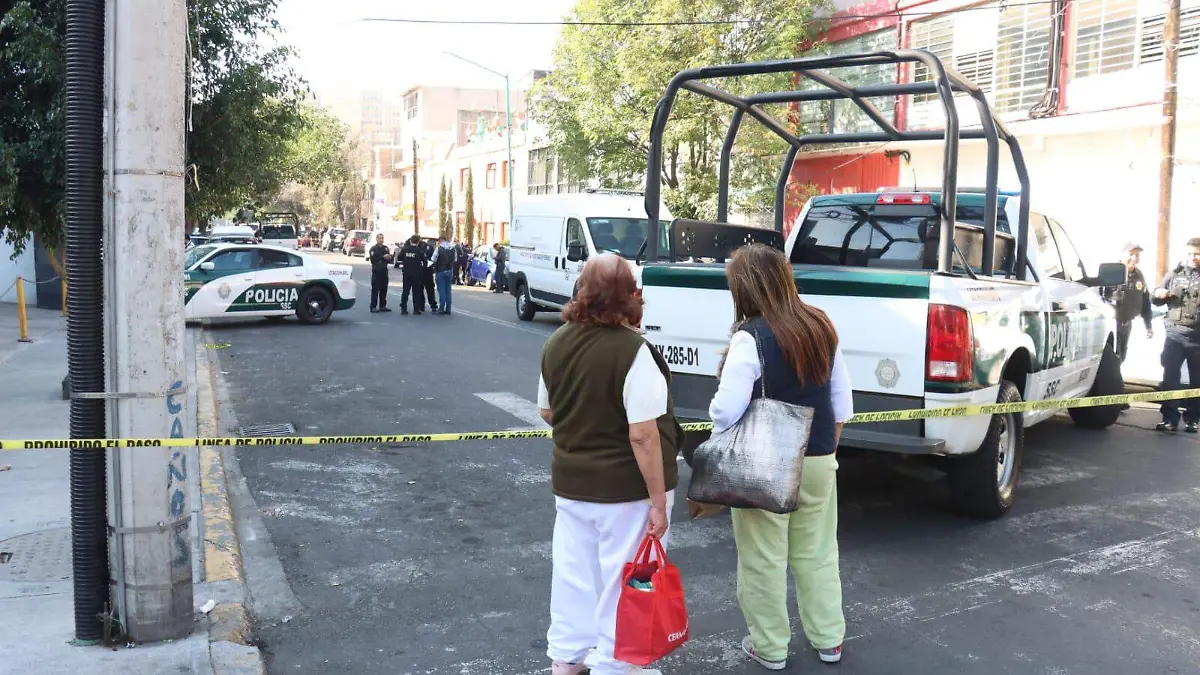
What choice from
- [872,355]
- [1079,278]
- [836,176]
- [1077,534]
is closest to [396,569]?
[872,355]

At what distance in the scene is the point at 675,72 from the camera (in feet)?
78.3

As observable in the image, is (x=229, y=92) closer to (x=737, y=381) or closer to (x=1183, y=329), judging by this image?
(x=737, y=381)

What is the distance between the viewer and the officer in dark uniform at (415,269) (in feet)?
67.2

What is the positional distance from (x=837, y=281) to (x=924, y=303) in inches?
18.8

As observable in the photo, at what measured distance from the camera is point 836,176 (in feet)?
84.4

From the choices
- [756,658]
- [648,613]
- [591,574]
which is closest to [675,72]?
[756,658]

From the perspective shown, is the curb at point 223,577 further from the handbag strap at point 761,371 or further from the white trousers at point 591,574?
the handbag strap at point 761,371

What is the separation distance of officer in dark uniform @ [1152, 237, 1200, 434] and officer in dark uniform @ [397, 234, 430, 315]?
14083 millimetres

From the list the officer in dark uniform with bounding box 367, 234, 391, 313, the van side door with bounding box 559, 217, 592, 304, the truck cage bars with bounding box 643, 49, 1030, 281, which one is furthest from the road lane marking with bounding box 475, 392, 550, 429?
the officer in dark uniform with bounding box 367, 234, 391, 313

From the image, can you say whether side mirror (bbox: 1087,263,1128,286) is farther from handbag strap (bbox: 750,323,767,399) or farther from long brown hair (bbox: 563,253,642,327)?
long brown hair (bbox: 563,253,642,327)

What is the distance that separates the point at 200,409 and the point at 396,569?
17.4 feet

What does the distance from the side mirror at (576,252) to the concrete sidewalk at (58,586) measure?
9.67 meters

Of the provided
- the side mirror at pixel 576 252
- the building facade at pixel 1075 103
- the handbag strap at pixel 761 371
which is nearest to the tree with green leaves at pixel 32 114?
the handbag strap at pixel 761 371

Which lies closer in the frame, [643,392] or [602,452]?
[643,392]
